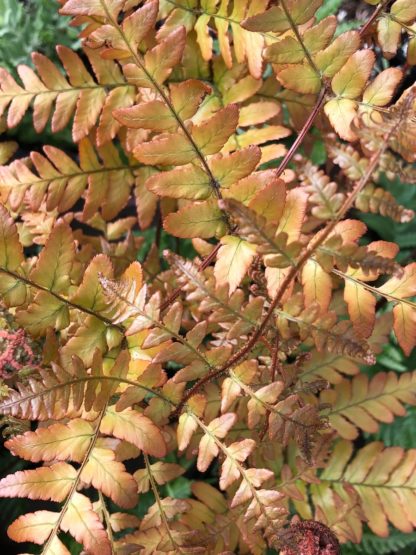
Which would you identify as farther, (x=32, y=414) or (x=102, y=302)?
(x=102, y=302)

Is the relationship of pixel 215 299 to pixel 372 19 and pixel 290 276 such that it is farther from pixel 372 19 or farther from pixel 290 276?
pixel 372 19

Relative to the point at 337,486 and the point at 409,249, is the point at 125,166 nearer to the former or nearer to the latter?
the point at 337,486

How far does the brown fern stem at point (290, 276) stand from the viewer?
0.63m

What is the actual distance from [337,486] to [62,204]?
80cm

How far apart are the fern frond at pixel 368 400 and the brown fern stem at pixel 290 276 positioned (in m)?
0.47

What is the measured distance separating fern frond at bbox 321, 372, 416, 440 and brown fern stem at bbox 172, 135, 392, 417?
1.55ft

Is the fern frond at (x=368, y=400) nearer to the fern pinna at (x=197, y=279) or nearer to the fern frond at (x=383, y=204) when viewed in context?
the fern pinna at (x=197, y=279)

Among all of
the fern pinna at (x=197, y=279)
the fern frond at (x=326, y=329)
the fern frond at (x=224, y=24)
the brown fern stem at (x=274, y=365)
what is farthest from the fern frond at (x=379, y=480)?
the fern frond at (x=224, y=24)

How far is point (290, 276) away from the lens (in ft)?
2.38

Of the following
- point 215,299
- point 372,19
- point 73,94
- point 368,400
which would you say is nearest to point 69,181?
point 73,94

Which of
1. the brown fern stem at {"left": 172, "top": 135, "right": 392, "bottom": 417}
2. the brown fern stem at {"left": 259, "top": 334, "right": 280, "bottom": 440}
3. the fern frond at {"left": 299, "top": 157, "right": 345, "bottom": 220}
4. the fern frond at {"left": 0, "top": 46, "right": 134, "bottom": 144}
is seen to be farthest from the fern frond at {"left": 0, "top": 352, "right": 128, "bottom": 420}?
the fern frond at {"left": 0, "top": 46, "right": 134, "bottom": 144}

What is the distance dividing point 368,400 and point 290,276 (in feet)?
2.25

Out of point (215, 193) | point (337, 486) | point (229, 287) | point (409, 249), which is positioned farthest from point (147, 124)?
point (409, 249)

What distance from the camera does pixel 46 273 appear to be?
905 millimetres
